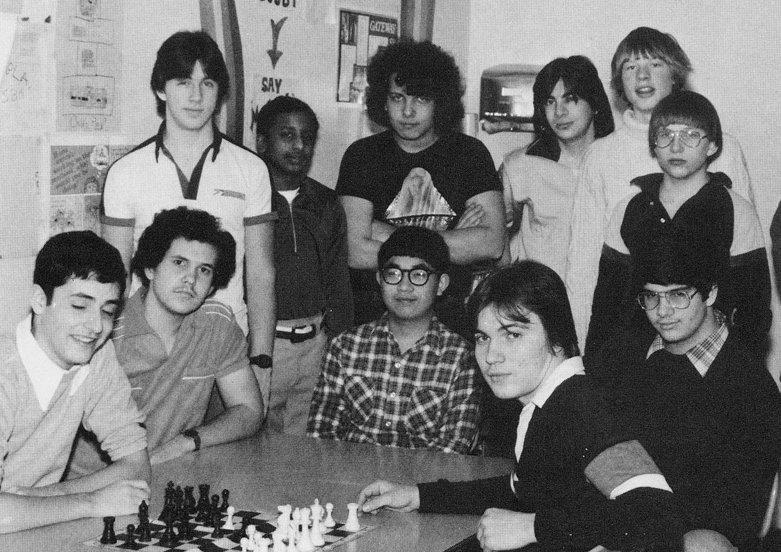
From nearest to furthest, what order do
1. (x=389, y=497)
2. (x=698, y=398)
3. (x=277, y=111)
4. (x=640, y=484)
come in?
(x=640, y=484), (x=389, y=497), (x=698, y=398), (x=277, y=111)

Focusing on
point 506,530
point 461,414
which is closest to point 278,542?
point 506,530

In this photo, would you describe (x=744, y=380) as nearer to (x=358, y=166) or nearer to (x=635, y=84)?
(x=635, y=84)

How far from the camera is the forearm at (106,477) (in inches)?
98.6

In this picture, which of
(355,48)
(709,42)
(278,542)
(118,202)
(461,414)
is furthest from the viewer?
(709,42)

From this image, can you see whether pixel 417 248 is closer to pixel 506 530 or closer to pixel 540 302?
pixel 540 302

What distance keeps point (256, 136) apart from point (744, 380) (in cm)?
234

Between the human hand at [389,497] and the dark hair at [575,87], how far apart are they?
7.29ft

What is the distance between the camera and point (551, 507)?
87.7 inches

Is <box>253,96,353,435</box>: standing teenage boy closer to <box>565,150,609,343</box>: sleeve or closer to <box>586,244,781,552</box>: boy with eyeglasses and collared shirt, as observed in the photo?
<box>565,150,609,343</box>: sleeve

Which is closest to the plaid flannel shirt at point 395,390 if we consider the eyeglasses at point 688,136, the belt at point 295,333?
the belt at point 295,333

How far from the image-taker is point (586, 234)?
4.02 meters

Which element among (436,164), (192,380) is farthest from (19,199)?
(436,164)

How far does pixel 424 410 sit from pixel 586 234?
103 cm

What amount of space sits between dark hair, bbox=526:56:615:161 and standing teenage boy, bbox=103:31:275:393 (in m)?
1.22
